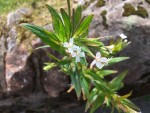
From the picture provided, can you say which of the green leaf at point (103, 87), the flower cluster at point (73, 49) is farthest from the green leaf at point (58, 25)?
the green leaf at point (103, 87)

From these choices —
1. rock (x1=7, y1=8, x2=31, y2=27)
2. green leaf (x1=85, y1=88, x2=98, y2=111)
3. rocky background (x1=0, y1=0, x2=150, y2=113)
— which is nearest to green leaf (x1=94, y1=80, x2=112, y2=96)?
green leaf (x1=85, y1=88, x2=98, y2=111)

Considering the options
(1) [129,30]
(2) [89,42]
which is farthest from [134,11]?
(2) [89,42]

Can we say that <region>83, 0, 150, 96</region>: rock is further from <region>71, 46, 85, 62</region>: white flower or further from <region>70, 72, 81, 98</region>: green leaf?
<region>71, 46, 85, 62</region>: white flower

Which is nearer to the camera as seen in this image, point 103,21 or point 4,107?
point 103,21

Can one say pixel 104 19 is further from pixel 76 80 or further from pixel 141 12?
pixel 76 80

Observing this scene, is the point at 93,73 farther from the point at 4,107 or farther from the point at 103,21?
the point at 4,107

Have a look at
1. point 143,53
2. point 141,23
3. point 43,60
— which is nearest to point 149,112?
point 143,53
